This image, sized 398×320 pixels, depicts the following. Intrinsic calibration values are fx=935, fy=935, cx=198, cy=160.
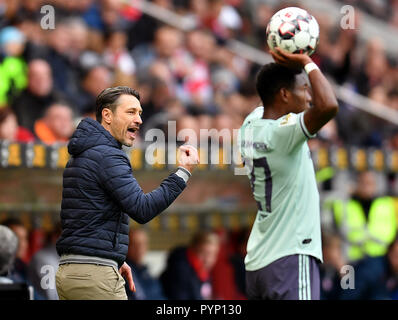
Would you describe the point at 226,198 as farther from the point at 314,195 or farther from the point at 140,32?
the point at 314,195

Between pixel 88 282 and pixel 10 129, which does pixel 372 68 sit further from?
pixel 88 282

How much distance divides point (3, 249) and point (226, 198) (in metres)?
4.82

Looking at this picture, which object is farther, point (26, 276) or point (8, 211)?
point (8, 211)

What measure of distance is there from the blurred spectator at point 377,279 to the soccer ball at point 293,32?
459 centimetres

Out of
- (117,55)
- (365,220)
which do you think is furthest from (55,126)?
(365,220)

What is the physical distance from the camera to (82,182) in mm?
4805

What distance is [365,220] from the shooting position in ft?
36.0

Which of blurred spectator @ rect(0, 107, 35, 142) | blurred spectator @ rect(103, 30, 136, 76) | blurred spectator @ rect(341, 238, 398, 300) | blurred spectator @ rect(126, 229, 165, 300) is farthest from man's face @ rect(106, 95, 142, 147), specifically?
blurred spectator @ rect(103, 30, 136, 76)

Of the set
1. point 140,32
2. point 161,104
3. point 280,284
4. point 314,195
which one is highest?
point 140,32

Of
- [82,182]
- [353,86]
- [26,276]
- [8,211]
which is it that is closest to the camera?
[82,182]

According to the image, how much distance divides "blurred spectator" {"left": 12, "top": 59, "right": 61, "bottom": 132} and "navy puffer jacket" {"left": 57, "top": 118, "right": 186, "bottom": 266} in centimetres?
369

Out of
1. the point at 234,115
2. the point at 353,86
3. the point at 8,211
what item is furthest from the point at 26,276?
the point at 353,86

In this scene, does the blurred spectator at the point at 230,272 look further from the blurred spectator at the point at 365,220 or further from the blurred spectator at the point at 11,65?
the blurred spectator at the point at 11,65

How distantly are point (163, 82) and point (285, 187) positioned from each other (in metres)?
5.09
